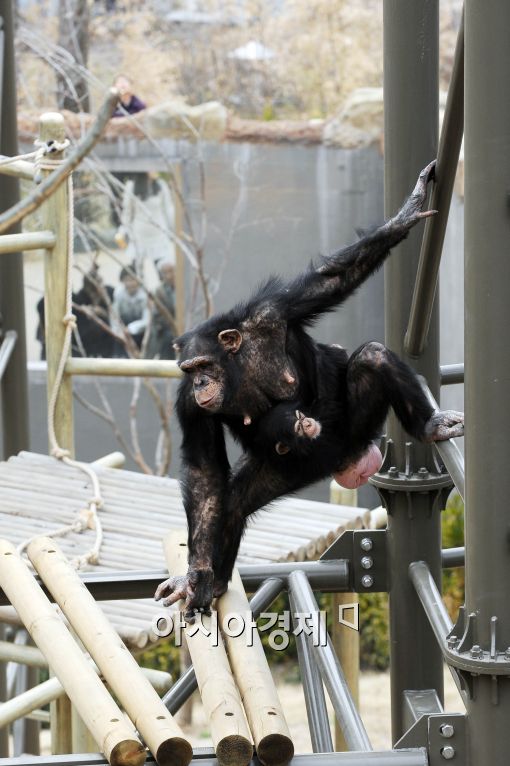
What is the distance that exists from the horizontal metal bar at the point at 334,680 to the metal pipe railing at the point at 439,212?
0.71 metres

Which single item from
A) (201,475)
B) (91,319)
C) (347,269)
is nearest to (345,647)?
(201,475)

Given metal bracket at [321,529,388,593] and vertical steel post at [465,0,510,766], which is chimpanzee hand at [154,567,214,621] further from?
vertical steel post at [465,0,510,766]

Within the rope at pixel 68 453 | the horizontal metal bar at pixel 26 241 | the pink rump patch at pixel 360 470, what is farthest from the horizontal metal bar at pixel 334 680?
the horizontal metal bar at pixel 26 241

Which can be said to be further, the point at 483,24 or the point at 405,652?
the point at 405,652

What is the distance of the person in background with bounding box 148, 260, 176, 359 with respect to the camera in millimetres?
9383

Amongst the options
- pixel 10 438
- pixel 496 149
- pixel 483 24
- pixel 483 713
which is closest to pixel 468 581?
pixel 483 713

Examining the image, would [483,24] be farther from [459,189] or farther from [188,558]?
[459,189]

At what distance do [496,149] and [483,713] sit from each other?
1.02 metres

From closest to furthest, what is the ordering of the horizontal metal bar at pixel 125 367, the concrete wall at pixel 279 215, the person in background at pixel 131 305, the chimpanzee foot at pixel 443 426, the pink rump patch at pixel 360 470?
the chimpanzee foot at pixel 443 426, the pink rump patch at pixel 360 470, the horizontal metal bar at pixel 125 367, the concrete wall at pixel 279 215, the person in background at pixel 131 305

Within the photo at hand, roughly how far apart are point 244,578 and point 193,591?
371mm

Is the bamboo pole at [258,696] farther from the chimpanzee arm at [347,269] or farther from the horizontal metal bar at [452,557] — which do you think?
the horizontal metal bar at [452,557]

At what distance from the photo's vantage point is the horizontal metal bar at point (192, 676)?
3.02 metres

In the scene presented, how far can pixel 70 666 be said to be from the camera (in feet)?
7.58

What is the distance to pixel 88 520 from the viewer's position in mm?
4066
